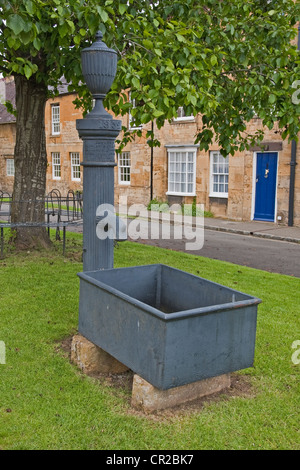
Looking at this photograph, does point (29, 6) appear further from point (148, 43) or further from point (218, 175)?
point (218, 175)

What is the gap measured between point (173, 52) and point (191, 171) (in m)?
14.4

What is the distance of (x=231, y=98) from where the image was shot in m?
8.70

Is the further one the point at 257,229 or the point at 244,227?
the point at 244,227

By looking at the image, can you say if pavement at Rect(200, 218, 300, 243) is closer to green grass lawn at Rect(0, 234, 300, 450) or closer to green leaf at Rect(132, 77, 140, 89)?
green grass lawn at Rect(0, 234, 300, 450)

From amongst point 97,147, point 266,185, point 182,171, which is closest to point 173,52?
point 97,147

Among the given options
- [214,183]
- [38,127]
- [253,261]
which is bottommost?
[253,261]

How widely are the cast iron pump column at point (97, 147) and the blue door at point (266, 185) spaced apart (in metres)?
13.8

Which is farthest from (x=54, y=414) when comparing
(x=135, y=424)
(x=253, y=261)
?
(x=253, y=261)

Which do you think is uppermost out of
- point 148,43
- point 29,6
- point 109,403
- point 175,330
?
point 29,6

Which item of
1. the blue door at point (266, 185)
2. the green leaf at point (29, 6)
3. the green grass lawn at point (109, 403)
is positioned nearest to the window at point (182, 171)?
the blue door at point (266, 185)

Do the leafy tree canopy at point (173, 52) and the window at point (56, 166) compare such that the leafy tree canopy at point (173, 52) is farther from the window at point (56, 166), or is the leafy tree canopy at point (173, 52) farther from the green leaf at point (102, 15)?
the window at point (56, 166)

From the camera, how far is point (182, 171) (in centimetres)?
2127
